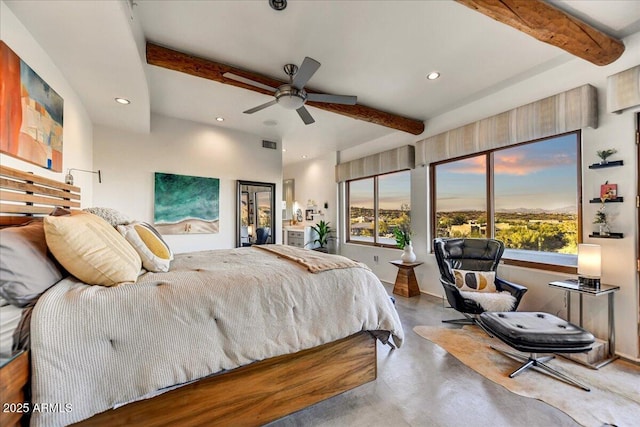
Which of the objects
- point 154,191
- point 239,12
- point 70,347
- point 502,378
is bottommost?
point 502,378

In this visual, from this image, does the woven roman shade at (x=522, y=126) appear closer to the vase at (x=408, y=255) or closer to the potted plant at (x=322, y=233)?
the vase at (x=408, y=255)

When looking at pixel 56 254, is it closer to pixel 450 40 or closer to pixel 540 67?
pixel 450 40

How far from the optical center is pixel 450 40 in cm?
252

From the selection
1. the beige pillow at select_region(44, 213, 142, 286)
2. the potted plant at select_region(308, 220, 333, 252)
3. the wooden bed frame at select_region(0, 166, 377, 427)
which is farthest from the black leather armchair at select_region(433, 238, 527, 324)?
the potted plant at select_region(308, 220, 333, 252)

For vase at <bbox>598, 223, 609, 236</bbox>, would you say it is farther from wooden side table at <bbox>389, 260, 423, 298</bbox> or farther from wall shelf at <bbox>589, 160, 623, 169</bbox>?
wooden side table at <bbox>389, 260, 423, 298</bbox>

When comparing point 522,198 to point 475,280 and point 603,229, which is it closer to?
point 603,229

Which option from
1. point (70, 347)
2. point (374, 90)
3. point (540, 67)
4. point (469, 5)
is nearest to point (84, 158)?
point (70, 347)

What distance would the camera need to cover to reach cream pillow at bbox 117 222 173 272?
5.52ft

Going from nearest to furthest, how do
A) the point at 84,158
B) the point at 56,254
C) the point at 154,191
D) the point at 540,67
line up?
the point at 56,254 → the point at 540,67 → the point at 84,158 → the point at 154,191

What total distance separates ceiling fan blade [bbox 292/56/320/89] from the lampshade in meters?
2.96

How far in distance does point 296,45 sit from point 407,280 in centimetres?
365

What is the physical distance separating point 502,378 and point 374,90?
129 inches

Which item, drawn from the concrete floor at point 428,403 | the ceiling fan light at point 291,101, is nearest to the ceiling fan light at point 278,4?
the ceiling fan light at point 291,101

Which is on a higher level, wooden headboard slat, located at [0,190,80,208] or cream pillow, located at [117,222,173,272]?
wooden headboard slat, located at [0,190,80,208]
